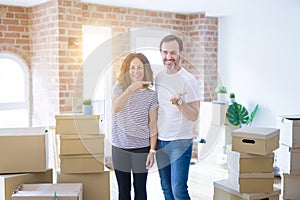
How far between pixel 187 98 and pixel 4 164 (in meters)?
1.31

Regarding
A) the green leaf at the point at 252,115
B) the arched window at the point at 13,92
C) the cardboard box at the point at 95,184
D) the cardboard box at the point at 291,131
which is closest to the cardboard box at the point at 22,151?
the cardboard box at the point at 95,184

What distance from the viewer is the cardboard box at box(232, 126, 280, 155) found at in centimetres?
271

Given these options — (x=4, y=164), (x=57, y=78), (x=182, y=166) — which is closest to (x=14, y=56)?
(x=57, y=78)

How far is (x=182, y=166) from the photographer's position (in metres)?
2.45

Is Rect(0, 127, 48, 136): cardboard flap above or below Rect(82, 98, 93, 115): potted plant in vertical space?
below

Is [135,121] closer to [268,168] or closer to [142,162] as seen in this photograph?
[142,162]

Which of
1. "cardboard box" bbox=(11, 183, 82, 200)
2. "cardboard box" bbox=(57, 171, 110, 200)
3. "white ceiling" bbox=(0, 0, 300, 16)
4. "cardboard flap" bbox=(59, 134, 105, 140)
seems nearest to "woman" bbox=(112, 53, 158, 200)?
"cardboard flap" bbox=(59, 134, 105, 140)

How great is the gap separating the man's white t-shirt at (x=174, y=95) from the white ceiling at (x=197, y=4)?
94.3 inches

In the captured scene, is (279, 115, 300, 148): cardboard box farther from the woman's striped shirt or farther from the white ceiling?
the white ceiling

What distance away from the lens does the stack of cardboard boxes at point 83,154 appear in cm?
256

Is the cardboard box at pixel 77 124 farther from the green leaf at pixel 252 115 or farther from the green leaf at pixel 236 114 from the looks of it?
the green leaf at pixel 252 115

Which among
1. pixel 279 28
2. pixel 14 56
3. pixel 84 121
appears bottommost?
pixel 84 121

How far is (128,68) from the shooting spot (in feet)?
7.20

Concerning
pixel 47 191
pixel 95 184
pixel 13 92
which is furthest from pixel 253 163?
pixel 13 92
